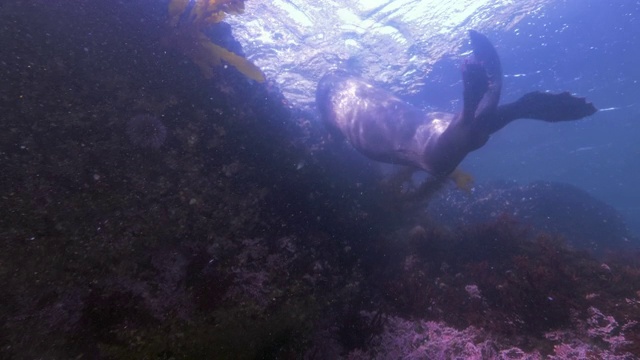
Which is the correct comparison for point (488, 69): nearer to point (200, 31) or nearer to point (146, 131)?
point (200, 31)

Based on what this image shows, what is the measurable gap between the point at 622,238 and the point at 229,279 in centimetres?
2295

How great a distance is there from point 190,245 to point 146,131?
166 cm

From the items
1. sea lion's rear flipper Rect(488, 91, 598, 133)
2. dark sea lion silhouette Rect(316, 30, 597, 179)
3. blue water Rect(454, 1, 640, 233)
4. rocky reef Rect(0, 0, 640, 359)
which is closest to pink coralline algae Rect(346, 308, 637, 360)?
rocky reef Rect(0, 0, 640, 359)

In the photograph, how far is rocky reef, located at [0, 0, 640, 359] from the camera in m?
3.55

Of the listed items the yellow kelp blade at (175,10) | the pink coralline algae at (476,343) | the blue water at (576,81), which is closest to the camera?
the pink coralline algae at (476,343)

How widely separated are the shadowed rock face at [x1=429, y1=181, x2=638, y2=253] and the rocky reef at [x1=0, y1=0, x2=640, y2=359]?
33.6 feet

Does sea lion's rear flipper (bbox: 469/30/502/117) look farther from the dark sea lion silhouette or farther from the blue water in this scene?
the blue water

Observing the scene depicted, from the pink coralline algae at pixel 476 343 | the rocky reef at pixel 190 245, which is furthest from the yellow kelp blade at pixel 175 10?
the pink coralline algae at pixel 476 343

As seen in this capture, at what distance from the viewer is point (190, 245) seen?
441cm

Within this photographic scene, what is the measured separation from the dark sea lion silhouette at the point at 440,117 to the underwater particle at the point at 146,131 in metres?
4.66

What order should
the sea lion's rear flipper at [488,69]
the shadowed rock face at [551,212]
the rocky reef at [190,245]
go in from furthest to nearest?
1. the shadowed rock face at [551,212]
2. the sea lion's rear flipper at [488,69]
3. the rocky reef at [190,245]

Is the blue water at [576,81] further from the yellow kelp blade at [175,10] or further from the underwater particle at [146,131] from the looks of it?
the underwater particle at [146,131]

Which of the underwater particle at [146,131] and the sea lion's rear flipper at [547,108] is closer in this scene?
the underwater particle at [146,131]

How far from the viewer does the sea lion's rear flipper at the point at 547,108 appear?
5125 mm
